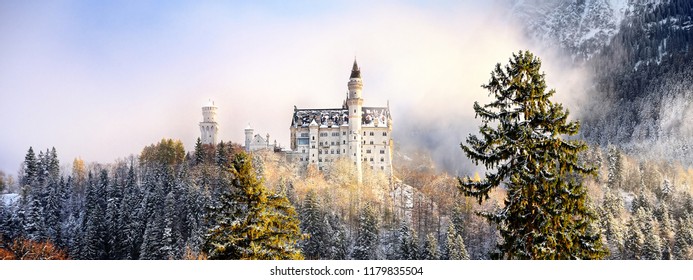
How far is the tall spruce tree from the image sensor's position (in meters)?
5.64

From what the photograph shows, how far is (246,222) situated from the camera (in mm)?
6992

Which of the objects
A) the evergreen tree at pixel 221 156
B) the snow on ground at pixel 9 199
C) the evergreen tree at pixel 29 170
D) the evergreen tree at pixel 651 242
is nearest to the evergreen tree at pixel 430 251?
the evergreen tree at pixel 651 242

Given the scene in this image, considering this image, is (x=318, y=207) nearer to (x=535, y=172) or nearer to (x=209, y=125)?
(x=209, y=125)

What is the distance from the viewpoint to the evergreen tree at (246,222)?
6.98 m

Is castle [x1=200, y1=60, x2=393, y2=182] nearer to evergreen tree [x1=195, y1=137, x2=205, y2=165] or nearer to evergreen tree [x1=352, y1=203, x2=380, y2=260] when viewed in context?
evergreen tree [x1=352, y1=203, x2=380, y2=260]

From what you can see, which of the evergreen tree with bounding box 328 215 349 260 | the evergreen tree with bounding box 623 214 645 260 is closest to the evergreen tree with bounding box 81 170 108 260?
the evergreen tree with bounding box 328 215 349 260

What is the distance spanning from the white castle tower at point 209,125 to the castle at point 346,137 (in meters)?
3.85

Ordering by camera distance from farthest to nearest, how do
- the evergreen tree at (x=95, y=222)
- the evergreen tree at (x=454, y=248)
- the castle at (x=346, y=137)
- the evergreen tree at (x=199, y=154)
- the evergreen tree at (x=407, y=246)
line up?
1. the castle at (x=346, y=137)
2. the evergreen tree at (x=95, y=222)
3. the evergreen tree at (x=199, y=154)
4. the evergreen tree at (x=407, y=246)
5. the evergreen tree at (x=454, y=248)

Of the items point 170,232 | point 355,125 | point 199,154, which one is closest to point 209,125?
point 199,154

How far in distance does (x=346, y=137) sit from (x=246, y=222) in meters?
19.4

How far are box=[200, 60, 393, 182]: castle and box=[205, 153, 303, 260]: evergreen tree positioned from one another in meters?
16.0

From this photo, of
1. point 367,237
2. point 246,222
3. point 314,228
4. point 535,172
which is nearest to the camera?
point 535,172

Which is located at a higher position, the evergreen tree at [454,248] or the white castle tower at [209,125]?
the white castle tower at [209,125]

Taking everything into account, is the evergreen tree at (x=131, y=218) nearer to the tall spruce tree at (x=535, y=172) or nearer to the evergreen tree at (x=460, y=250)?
the evergreen tree at (x=460, y=250)
